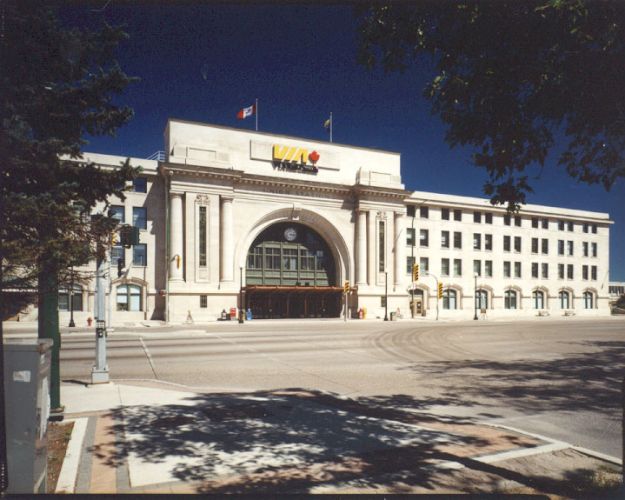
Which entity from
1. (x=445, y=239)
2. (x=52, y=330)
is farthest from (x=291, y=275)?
(x=52, y=330)

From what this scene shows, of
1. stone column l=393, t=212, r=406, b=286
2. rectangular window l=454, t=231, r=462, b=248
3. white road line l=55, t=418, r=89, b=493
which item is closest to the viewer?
white road line l=55, t=418, r=89, b=493

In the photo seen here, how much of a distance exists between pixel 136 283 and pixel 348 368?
3109cm

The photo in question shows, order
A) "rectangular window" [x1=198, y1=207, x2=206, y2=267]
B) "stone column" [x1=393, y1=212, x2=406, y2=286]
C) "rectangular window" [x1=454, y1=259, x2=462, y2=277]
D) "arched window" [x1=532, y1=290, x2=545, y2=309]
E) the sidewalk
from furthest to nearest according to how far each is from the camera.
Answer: "arched window" [x1=532, y1=290, x2=545, y2=309]
"rectangular window" [x1=454, y1=259, x2=462, y2=277]
"stone column" [x1=393, y1=212, x2=406, y2=286]
"rectangular window" [x1=198, y1=207, x2=206, y2=267]
the sidewalk

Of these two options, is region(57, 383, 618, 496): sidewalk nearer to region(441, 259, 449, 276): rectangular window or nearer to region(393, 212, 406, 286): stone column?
region(393, 212, 406, 286): stone column

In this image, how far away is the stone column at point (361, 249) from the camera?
48438mm

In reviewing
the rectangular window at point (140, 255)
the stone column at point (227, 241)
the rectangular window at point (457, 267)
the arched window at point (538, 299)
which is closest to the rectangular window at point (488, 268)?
the rectangular window at point (457, 267)

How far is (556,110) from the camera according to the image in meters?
5.57

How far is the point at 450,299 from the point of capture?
180 feet

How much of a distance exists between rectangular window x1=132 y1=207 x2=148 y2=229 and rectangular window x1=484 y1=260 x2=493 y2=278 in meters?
43.9

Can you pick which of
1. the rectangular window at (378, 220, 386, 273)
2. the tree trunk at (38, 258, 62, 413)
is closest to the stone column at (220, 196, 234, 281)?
the rectangular window at (378, 220, 386, 273)

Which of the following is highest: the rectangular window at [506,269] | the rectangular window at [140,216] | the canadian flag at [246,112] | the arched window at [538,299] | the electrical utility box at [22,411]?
the canadian flag at [246,112]

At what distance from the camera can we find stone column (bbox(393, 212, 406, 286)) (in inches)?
1959

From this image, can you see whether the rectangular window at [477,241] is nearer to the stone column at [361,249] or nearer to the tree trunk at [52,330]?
the stone column at [361,249]

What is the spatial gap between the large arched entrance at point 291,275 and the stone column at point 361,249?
116 inches
